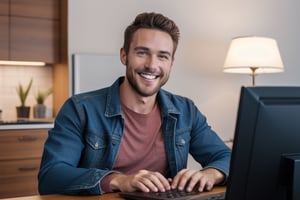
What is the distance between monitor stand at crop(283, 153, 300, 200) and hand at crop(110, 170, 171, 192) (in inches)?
17.1

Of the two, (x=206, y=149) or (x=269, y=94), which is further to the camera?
(x=206, y=149)

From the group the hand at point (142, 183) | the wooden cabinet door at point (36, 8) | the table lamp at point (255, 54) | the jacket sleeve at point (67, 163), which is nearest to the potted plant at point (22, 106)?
the wooden cabinet door at point (36, 8)

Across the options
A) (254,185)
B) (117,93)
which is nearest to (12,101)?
(117,93)

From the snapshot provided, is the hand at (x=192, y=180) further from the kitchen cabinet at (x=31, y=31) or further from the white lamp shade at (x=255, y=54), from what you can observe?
the kitchen cabinet at (x=31, y=31)

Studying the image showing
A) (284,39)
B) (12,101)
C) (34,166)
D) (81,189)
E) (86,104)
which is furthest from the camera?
(284,39)

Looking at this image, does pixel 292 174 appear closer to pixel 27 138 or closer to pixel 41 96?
pixel 27 138

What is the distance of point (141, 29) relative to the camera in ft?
5.49

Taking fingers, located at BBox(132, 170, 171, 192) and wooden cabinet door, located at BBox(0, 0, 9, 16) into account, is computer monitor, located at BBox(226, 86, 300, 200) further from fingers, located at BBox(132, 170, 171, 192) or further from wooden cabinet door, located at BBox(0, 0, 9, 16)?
wooden cabinet door, located at BBox(0, 0, 9, 16)

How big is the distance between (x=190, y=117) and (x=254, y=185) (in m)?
0.89

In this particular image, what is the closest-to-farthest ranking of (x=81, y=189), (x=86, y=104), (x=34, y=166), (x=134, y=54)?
(x=81, y=189)
(x=86, y=104)
(x=134, y=54)
(x=34, y=166)

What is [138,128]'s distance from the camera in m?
1.65

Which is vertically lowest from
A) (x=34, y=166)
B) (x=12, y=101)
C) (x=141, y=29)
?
(x=34, y=166)

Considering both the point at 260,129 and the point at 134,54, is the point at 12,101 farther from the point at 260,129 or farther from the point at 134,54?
the point at 260,129

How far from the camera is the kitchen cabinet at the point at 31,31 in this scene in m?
3.48
